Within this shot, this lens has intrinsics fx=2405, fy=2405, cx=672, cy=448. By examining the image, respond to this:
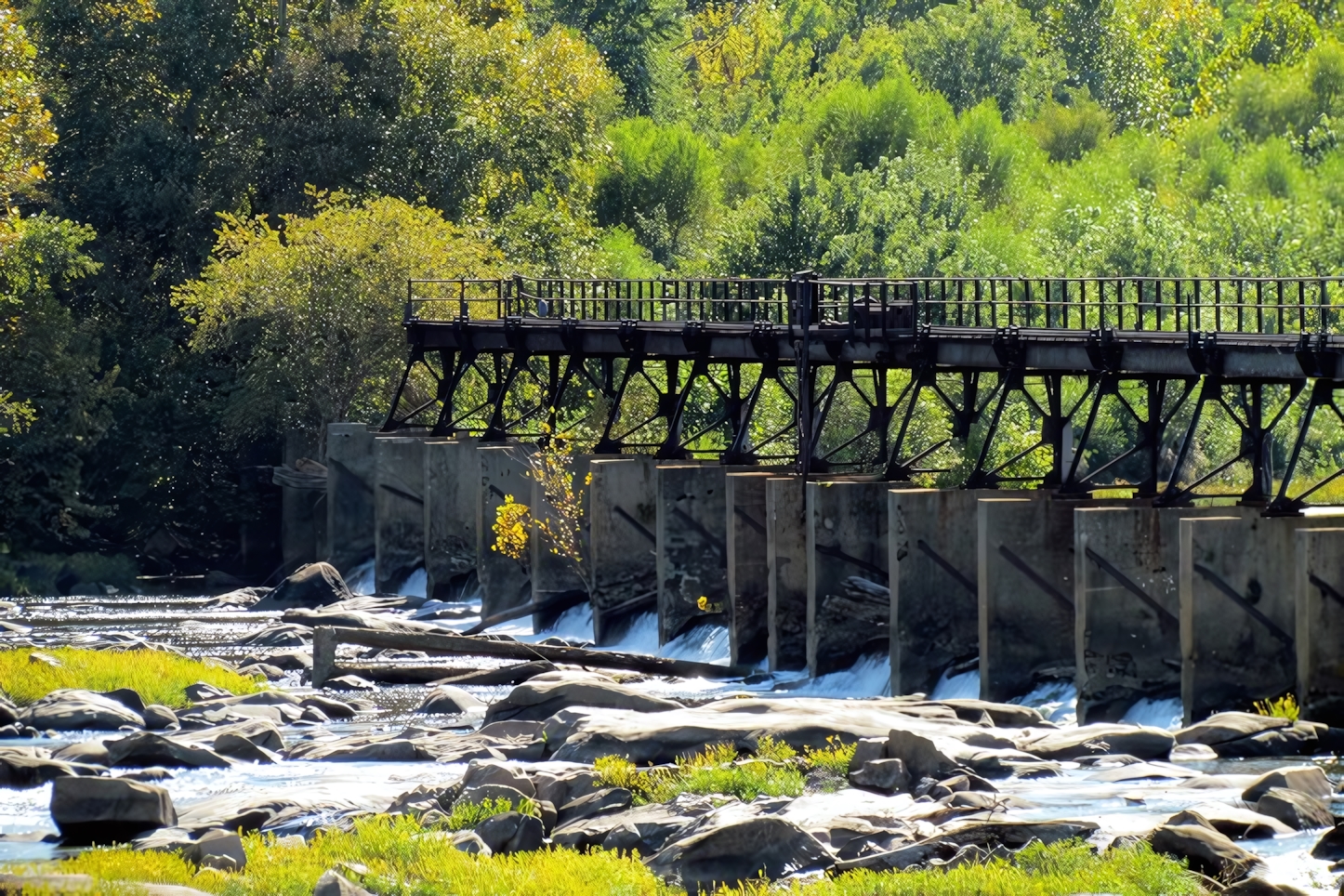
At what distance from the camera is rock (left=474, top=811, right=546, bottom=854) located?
28.6 meters

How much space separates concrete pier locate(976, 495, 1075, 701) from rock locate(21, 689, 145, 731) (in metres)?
15.0

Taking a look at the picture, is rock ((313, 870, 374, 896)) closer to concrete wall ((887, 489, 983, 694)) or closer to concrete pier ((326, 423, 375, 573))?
concrete wall ((887, 489, 983, 694))

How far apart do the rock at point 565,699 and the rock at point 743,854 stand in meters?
11.3

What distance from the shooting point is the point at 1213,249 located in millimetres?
85688

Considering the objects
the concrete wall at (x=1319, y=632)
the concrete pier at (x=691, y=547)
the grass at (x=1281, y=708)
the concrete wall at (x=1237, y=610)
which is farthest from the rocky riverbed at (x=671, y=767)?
the concrete pier at (x=691, y=547)

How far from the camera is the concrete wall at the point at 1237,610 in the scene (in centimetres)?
3875

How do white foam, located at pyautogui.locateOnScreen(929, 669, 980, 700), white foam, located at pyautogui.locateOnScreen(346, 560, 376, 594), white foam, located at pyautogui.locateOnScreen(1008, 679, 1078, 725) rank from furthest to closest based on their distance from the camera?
1. white foam, located at pyautogui.locateOnScreen(346, 560, 376, 594)
2. white foam, located at pyautogui.locateOnScreen(929, 669, 980, 700)
3. white foam, located at pyautogui.locateOnScreen(1008, 679, 1078, 725)

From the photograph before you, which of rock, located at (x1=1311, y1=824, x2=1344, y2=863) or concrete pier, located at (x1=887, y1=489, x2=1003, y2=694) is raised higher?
concrete pier, located at (x1=887, y1=489, x2=1003, y2=694)

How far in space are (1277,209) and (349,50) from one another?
34170 millimetres

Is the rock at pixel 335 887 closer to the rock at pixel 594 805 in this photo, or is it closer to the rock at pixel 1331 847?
the rock at pixel 594 805

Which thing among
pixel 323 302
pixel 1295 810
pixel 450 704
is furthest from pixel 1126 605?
pixel 323 302

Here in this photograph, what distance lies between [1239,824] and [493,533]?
36755 millimetres

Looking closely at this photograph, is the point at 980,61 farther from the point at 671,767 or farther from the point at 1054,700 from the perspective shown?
the point at 671,767

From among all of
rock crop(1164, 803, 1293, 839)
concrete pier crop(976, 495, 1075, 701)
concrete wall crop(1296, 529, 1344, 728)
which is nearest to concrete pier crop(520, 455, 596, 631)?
concrete pier crop(976, 495, 1075, 701)
